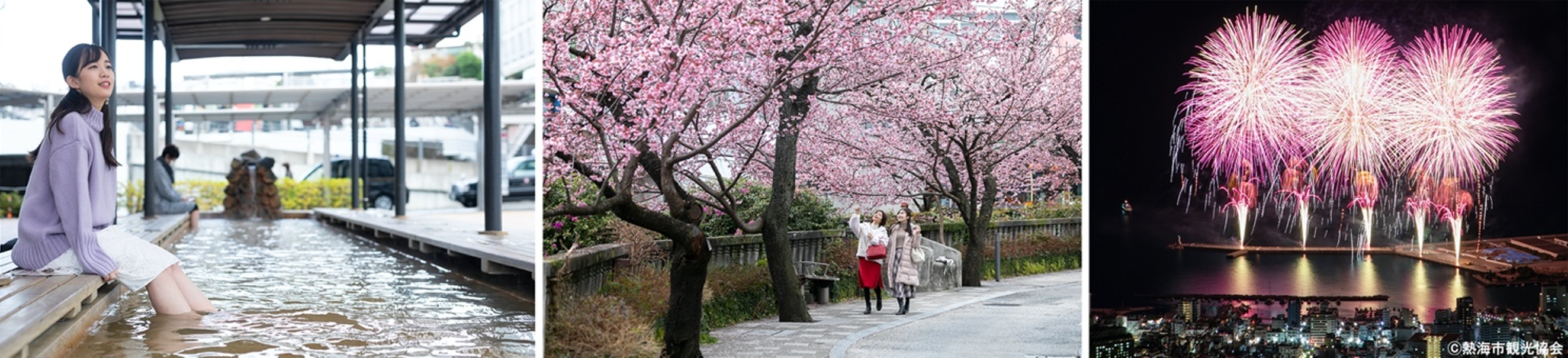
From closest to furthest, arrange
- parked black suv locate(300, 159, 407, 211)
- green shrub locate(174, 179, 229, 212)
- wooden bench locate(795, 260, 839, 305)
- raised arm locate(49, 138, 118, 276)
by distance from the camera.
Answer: raised arm locate(49, 138, 118, 276) → wooden bench locate(795, 260, 839, 305) → green shrub locate(174, 179, 229, 212) → parked black suv locate(300, 159, 407, 211)

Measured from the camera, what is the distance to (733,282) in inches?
182

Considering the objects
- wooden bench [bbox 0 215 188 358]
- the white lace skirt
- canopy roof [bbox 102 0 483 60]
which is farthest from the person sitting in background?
the white lace skirt

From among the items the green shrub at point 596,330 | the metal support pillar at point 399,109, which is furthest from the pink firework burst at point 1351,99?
the metal support pillar at point 399,109

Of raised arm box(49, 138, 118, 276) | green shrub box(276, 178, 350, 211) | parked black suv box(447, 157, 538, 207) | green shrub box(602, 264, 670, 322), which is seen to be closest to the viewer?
raised arm box(49, 138, 118, 276)

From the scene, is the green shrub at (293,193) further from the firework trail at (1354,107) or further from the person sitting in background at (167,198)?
the firework trail at (1354,107)

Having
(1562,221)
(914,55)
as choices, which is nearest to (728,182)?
(914,55)

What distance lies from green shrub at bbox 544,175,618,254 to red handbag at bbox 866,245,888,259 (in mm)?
1040

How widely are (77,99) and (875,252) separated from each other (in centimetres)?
279

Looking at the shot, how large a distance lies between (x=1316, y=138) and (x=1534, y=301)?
125 cm

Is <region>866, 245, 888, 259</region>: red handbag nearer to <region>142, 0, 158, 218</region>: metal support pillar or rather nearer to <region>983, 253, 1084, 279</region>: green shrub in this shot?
<region>983, 253, 1084, 279</region>: green shrub

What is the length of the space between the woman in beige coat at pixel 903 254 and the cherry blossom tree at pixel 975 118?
12 cm

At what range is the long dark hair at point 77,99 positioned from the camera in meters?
4.11

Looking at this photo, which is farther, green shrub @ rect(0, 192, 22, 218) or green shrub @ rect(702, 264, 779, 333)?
green shrub @ rect(0, 192, 22, 218)

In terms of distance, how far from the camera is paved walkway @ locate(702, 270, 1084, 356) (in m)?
4.63
